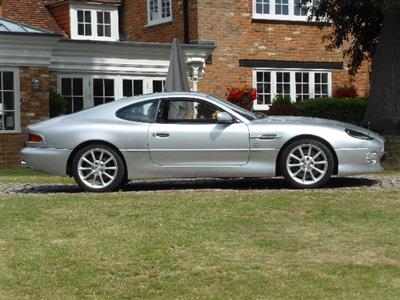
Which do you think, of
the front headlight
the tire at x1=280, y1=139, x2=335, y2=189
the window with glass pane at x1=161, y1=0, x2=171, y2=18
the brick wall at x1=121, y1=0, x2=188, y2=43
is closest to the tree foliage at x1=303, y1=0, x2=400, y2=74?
the brick wall at x1=121, y1=0, x2=188, y2=43

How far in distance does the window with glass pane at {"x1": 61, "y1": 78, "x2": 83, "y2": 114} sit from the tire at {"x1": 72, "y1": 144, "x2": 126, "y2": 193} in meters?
10.5

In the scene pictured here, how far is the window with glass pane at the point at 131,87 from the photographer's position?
22359 millimetres

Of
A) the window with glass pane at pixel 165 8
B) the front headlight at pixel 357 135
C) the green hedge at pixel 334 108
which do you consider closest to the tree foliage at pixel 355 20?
the green hedge at pixel 334 108

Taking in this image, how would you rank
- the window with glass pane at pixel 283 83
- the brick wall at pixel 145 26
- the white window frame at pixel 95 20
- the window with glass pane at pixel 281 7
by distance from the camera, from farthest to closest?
1. the white window frame at pixel 95 20
2. the window with glass pane at pixel 283 83
3. the window with glass pane at pixel 281 7
4. the brick wall at pixel 145 26

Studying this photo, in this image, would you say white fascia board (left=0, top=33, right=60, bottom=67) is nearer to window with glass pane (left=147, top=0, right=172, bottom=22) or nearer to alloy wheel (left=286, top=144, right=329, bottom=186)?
window with glass pane (left=147, top=0, right=172, bottom=22)

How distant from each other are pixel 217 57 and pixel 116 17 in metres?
5.12

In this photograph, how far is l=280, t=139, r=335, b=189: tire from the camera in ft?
35.3

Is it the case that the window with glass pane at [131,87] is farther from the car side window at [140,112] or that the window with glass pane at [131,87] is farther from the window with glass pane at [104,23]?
the car side window at [140,112]

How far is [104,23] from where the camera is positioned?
89.7ft

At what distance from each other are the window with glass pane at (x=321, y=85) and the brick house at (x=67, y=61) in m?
4.39

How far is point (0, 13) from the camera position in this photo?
24.5m

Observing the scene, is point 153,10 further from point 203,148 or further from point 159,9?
point 203,148

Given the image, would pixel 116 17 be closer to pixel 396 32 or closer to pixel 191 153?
pixel 396 32

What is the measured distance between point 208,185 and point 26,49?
8342mm
